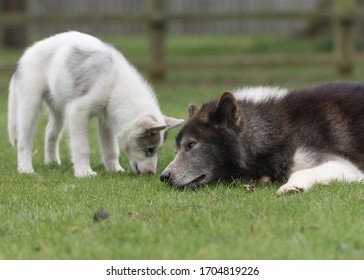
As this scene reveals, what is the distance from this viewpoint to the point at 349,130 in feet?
21.5

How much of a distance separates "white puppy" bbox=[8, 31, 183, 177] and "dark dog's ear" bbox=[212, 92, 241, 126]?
3.71 ft

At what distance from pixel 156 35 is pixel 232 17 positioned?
1935 mm

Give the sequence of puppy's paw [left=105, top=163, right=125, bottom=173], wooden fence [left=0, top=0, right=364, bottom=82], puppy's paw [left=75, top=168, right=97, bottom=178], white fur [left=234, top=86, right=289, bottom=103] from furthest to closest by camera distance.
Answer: wooden fence [left=0, top=0, right=364, bottom=82]
puppy's paw [left=105, top=163, right=125, bottom=173]
puppy's paw [left=75, top=168, right=97, bottom=178]
white fur [left=234, top=86, right=289, bottom=103]

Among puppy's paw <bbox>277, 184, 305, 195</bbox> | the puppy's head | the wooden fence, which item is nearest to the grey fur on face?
the puppy's head

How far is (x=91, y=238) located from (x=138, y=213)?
27.8 inches

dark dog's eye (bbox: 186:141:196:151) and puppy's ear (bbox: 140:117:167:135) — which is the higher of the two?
dark dog's eye (bbox: 186:141:196:151)

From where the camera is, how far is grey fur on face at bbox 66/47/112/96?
7836mm


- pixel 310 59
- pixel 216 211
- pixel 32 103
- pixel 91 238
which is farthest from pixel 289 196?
pixel 310 59

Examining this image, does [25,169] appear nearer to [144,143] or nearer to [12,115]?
[12,115]

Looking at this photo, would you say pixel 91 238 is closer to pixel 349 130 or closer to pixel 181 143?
pixel 181 143

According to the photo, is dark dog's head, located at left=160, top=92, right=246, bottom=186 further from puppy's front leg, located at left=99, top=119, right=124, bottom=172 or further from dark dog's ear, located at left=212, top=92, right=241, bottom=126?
puppy's front leg, located at left=99, top=119, right=124, bottom=172

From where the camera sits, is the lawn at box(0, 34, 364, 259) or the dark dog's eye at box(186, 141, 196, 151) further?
the dark dog's eye at box(186, 141, 196, 151)

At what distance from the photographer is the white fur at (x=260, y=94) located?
22.3 ft

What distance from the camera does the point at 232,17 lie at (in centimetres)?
1800
